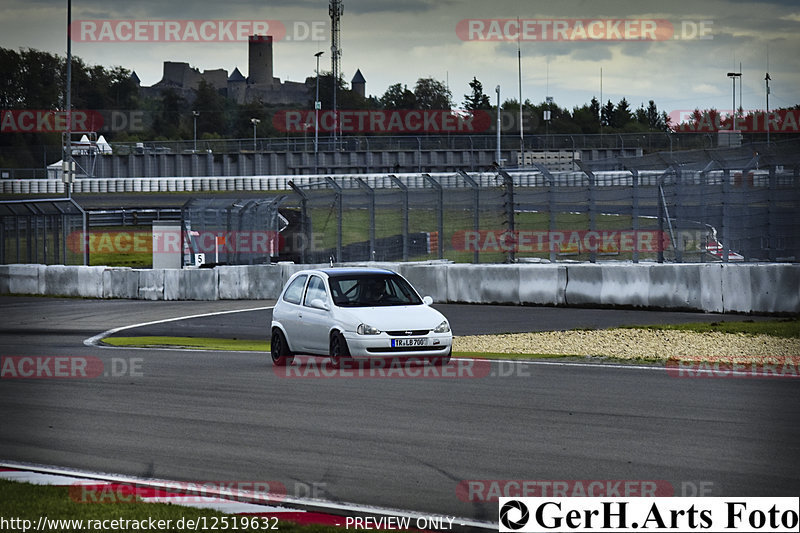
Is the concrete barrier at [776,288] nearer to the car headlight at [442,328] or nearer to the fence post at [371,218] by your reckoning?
the car headlight at [442,328]

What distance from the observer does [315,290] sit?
16.0m

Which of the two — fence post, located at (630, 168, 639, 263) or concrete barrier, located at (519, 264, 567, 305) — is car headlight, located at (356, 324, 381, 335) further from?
fence post, located at (630, 168, 639, 263)

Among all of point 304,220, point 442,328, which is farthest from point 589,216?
point 442,328

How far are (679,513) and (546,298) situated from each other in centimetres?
1890

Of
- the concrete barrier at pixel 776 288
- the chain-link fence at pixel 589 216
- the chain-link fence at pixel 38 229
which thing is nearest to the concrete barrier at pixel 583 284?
the chain-link fence at pixel 589 216

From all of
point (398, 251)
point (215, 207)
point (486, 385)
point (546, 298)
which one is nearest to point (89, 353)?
point (486, 385)

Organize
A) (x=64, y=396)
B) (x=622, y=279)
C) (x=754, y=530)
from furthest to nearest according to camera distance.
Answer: (x=622, y=279) → (x=64, y=396) → (x=754, y=530)

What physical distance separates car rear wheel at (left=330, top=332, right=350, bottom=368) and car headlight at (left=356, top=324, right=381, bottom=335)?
0.27 meters

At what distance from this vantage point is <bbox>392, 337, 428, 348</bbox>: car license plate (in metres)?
14.8

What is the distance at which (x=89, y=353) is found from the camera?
18.1 meters

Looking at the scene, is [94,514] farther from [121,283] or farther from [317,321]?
[121,283]

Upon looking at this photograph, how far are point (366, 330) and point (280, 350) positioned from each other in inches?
76.5

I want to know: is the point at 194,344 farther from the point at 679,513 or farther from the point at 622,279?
the point at 679,513

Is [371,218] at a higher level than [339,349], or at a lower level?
higher
